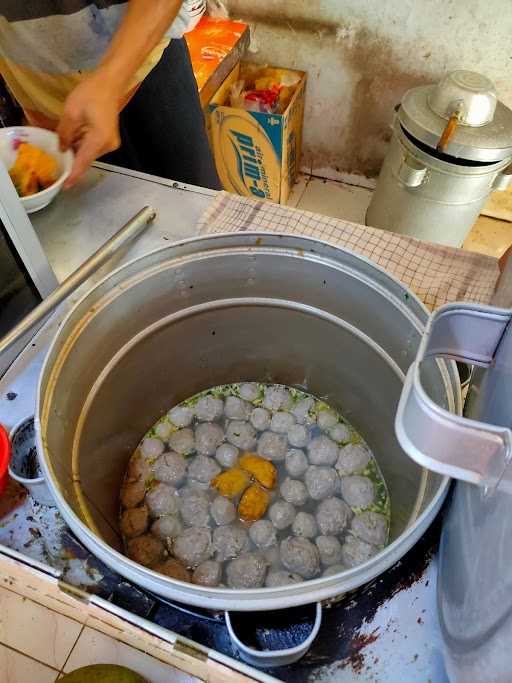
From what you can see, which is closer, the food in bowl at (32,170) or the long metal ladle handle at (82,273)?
the long metal ladle handle at (82,273)

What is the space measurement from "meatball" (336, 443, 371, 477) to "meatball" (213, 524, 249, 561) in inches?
8.5

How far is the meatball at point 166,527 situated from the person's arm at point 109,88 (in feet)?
1.97

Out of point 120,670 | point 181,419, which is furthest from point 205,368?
point 120,670

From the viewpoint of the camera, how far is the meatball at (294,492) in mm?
878

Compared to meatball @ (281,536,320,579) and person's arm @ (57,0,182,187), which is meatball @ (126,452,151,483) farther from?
person's arm @ (57,0,182,187)

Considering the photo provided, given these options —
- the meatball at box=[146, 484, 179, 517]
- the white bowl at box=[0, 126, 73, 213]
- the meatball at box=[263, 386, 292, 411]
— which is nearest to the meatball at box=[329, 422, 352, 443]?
the meatball at box=[263, 386, 292, 411]

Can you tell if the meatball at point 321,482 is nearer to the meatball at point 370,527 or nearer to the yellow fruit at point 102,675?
the meatball at point 370,527

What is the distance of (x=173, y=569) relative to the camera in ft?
2.56

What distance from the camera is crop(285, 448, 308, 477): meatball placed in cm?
92

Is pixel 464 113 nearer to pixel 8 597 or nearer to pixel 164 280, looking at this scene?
pixel 164 280

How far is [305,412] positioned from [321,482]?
0.16m

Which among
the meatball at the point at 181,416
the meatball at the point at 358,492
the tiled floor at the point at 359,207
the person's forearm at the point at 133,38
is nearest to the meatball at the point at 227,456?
the meatball at the point at 181,416

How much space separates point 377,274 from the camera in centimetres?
72

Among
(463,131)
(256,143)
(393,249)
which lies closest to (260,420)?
(393,249)
